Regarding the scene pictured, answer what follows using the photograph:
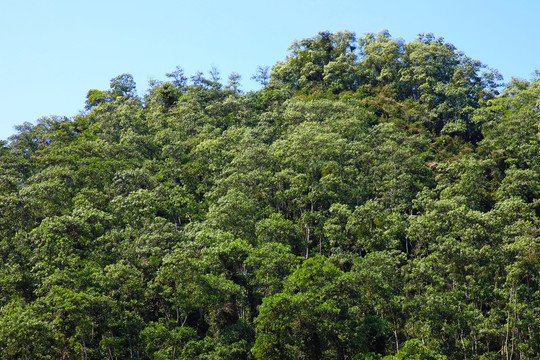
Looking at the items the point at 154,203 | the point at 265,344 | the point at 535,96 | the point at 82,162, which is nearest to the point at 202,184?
the point at 154,203

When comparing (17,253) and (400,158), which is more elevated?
(400,158)

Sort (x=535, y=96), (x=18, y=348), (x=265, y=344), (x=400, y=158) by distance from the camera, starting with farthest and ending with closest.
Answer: (x=535, y=96), (x=400, y=158), (x=265, y=344), (x=18, y=348)

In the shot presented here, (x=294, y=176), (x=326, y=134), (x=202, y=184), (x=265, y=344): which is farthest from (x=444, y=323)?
(x=202, y=184)

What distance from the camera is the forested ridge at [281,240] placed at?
105 feet

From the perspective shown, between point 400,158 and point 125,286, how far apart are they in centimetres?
3282

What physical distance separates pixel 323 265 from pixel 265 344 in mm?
7528

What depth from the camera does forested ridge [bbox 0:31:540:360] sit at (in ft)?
105

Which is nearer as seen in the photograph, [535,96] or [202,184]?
[202,184]

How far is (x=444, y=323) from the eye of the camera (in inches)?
1309

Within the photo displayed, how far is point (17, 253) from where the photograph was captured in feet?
122

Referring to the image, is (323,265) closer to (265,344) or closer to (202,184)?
(265,344)

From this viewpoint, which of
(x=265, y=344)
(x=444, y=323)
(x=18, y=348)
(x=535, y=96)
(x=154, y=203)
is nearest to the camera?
(x=18, y=348)

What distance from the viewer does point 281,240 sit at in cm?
4081

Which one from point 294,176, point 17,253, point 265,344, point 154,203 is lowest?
point 265,344
